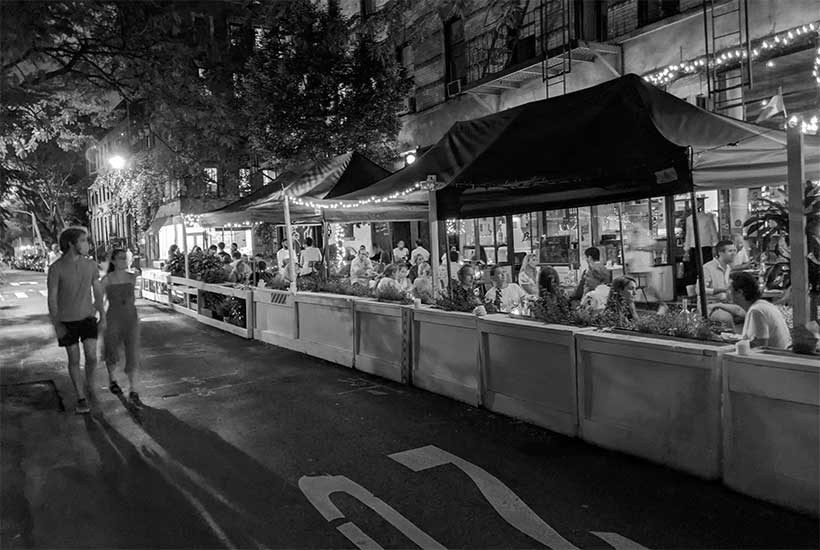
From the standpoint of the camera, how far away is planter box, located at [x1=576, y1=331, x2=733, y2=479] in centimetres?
475

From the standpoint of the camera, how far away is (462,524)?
4246mm

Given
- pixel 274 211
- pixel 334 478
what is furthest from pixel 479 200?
pixel 274 211

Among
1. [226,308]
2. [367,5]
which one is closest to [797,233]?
[226,308]

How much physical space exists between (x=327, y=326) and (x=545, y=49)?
7357 mm

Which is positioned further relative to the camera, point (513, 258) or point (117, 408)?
point (513, 258)

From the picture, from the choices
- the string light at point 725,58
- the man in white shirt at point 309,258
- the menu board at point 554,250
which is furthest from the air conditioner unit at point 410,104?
the string light at point 725,58

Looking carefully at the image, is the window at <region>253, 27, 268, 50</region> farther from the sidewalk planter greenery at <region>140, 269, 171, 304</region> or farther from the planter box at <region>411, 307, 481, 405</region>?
the planter box at <region>411, 307, 481, 405</region>

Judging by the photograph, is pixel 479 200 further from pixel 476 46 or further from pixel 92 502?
pixel 476 46

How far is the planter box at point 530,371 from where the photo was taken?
5922 mm

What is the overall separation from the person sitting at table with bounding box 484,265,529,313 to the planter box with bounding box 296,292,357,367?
6.85 ft

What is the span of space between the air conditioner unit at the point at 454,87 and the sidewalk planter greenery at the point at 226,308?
800 cm

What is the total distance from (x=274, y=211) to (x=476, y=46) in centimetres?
682

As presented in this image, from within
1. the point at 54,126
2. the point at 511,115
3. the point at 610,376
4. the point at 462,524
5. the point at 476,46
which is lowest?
the point at 462,524

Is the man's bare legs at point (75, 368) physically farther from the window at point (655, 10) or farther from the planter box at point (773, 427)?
the window at point (655, 10)
